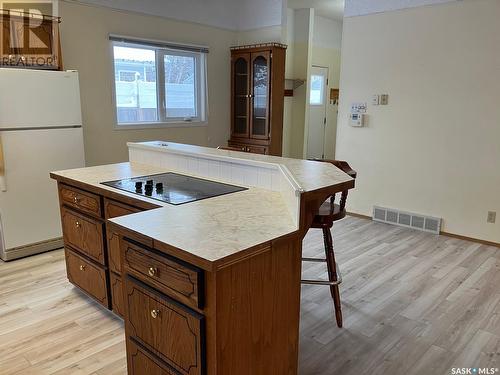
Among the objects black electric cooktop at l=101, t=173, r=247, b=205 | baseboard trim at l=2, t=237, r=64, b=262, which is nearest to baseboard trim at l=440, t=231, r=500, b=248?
black electric cooktop at l=101, t=173, r=247, b=205

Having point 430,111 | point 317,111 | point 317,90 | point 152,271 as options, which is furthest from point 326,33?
point 152,271

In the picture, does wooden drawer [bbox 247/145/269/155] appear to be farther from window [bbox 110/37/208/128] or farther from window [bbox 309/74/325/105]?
window [bbox 309/74/325/105]

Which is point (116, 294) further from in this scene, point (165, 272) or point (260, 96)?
point (260, 96)

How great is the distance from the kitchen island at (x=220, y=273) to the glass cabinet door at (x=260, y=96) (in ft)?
11.1

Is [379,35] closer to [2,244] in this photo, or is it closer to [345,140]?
[345,140]

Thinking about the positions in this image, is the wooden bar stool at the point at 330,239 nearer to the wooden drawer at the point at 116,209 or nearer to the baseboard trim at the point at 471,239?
the wooden drawer at the point at 116,209

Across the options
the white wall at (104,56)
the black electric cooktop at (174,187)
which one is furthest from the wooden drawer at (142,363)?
the white wall at (104,56)

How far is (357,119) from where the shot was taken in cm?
464

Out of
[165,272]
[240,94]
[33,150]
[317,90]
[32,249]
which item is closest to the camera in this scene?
[165,272]

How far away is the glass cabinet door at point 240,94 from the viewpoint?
5.63m

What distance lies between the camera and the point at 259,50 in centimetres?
539

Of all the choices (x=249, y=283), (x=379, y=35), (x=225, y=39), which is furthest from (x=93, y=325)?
(x=225, y=39)

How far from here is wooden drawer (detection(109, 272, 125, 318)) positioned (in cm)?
233

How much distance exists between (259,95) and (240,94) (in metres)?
0.36
